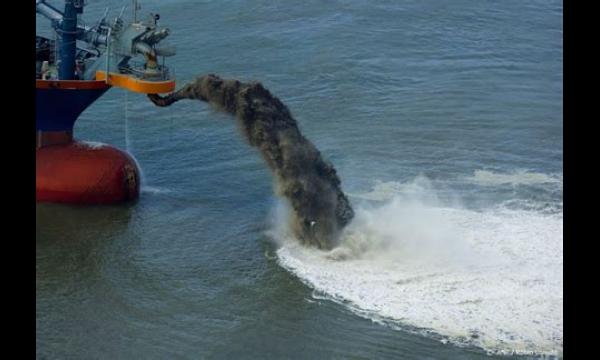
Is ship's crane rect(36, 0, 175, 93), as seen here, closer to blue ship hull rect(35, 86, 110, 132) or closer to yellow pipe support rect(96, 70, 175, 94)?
yellow pipe support rect(96, 70, 175, 94)

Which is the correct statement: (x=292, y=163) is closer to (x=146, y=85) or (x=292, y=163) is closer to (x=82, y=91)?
(x=146, y=85)

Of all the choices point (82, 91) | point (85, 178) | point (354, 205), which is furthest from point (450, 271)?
point (82, 91)

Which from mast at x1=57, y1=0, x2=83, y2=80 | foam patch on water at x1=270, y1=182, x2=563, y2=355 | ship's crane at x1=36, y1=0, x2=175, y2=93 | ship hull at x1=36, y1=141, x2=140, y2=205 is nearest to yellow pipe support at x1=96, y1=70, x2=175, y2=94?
ship's crane at x1=36, y1=0, x2=175, y2=93

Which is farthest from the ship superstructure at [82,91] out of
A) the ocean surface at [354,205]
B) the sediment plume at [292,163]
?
the sediment plume at [292,163]

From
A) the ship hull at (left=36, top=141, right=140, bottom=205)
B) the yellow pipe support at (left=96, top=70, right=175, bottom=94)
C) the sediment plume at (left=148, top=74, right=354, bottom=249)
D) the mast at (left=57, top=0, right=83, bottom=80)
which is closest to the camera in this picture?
the sediment plume at (left=148, top=74, right=354, bottom=249)
